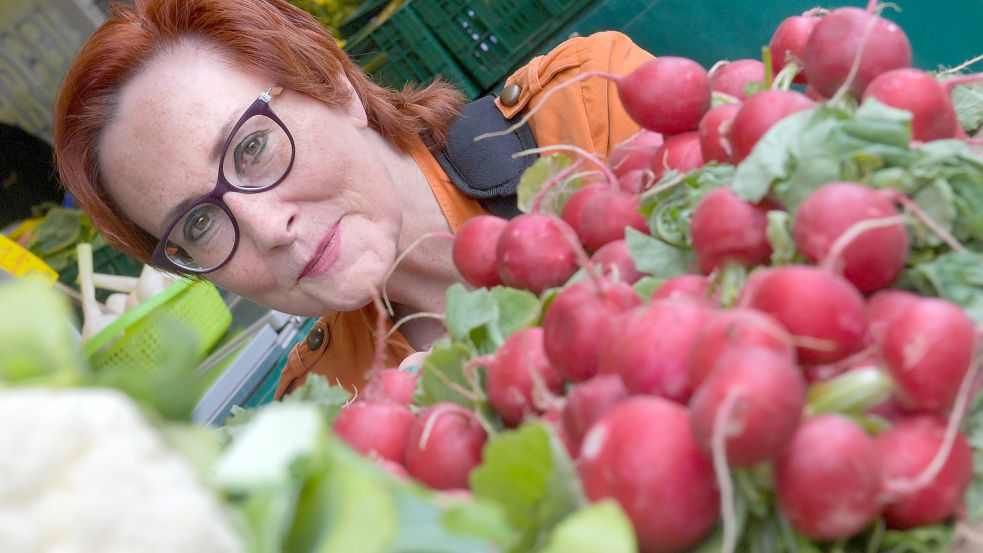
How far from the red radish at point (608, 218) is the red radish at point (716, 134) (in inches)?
3.1

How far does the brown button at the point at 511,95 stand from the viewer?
1.51m

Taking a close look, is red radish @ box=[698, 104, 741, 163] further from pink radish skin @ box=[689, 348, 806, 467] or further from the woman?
the woman

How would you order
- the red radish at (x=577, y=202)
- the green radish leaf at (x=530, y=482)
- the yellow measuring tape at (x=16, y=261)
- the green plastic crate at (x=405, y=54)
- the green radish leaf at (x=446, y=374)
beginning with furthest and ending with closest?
1. the yellow measuring tape at (x=16, y=261)
2. the green plastic crate at (x=405, y=54)
3. the red radish at (x=577, y=202)
4. the green radish leaf at (x=446, y=374)
5. the green radish leaf at (x=530, y=482)

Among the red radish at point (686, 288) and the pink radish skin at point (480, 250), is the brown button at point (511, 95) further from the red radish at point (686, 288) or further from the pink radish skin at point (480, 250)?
the red radish at point (686, 288)

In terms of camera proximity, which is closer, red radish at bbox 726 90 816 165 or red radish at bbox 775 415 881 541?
red radish at bbox 775 415 881 541

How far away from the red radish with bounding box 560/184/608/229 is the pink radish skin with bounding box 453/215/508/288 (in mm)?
70

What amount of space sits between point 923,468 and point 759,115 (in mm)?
309

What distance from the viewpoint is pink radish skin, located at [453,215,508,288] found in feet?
2.72

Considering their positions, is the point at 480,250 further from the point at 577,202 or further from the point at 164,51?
the point at 164,51

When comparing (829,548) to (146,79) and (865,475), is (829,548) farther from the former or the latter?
(146,79)

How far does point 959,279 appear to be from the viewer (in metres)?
0.53

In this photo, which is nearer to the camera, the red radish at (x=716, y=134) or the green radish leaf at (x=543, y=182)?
the red radish at (x=716, y=134)

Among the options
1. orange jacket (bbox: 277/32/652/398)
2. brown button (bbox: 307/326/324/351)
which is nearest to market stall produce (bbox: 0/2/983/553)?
orange jacket (bbox: 277/32/652/398)

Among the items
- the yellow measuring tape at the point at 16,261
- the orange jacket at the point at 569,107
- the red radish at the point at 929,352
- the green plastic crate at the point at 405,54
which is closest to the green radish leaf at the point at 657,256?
the red radish at the point at 929,352
